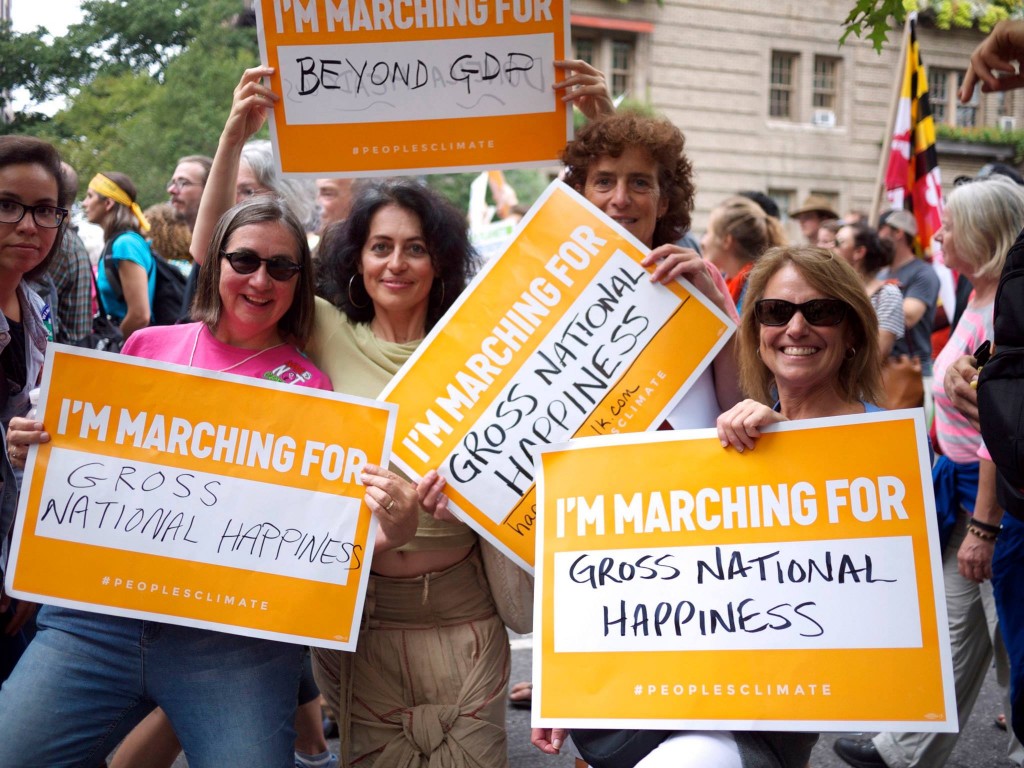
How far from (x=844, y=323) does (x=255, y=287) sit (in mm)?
1397

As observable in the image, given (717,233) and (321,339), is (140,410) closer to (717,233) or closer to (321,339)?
(321,339)

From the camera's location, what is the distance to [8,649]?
9.29 ft

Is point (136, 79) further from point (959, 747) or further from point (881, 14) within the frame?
point (959, 747)

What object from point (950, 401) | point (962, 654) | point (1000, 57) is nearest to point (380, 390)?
point (1000, 57)

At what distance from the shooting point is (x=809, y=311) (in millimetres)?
2396

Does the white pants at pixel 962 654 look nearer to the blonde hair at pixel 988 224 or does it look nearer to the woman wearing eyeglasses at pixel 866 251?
the blonde hair at pixel 988 224

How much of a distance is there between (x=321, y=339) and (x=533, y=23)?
3.35 ft

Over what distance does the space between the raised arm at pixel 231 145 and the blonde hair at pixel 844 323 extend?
139 cm

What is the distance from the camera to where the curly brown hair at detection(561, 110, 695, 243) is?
2.72 meters

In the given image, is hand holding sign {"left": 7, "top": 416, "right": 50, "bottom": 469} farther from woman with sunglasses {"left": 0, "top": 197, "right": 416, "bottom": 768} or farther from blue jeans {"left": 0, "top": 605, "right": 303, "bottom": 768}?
blue jeans {"left": 0, "top": 605, "right": 303, "bottom": 768}

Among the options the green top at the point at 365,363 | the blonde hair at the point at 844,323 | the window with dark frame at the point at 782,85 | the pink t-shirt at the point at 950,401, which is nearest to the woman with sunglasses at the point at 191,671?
the green top at the point at 365,363

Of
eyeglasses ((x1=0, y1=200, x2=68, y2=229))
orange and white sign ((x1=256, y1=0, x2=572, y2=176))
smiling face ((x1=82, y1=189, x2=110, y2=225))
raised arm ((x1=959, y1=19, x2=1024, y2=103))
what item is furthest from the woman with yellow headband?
raised arm ((x1=959, y1=19, x2=1024, y2=103))

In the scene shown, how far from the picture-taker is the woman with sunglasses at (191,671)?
7.57 feet

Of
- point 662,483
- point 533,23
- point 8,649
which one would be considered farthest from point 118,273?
point 662,483
